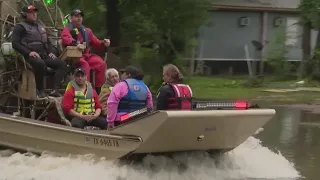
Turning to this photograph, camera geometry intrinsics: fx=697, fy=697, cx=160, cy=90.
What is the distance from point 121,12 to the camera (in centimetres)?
2028

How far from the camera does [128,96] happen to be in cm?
980

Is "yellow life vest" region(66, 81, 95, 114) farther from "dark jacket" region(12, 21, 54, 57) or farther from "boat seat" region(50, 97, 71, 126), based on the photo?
"dark jacket" region(12, 21, 54, 57)

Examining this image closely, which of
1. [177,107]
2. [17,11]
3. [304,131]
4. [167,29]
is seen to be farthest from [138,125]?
[167,29]

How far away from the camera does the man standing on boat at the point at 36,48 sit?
1112 centimetres

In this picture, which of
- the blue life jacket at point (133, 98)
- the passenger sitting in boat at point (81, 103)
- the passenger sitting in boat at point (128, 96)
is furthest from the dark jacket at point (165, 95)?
the passenger sitting in boat at point (81, 103)

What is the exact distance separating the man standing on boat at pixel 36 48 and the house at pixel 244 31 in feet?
70.7

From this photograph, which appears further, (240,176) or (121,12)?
(121,12)

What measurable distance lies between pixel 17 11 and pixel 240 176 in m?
5.17

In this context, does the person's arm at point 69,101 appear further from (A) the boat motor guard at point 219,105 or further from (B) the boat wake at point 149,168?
(A) the boat motor guard at point 219,105

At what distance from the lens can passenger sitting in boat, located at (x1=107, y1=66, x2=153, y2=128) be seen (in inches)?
384

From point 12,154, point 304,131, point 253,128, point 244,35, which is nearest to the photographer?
point 253,128

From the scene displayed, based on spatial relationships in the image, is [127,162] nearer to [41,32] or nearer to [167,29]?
[41,32]

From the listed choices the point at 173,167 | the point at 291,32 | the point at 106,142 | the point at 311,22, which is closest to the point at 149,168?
the point at 173,167

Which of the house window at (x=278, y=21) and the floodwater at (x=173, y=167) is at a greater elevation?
the house window at (x=278, y=21)
